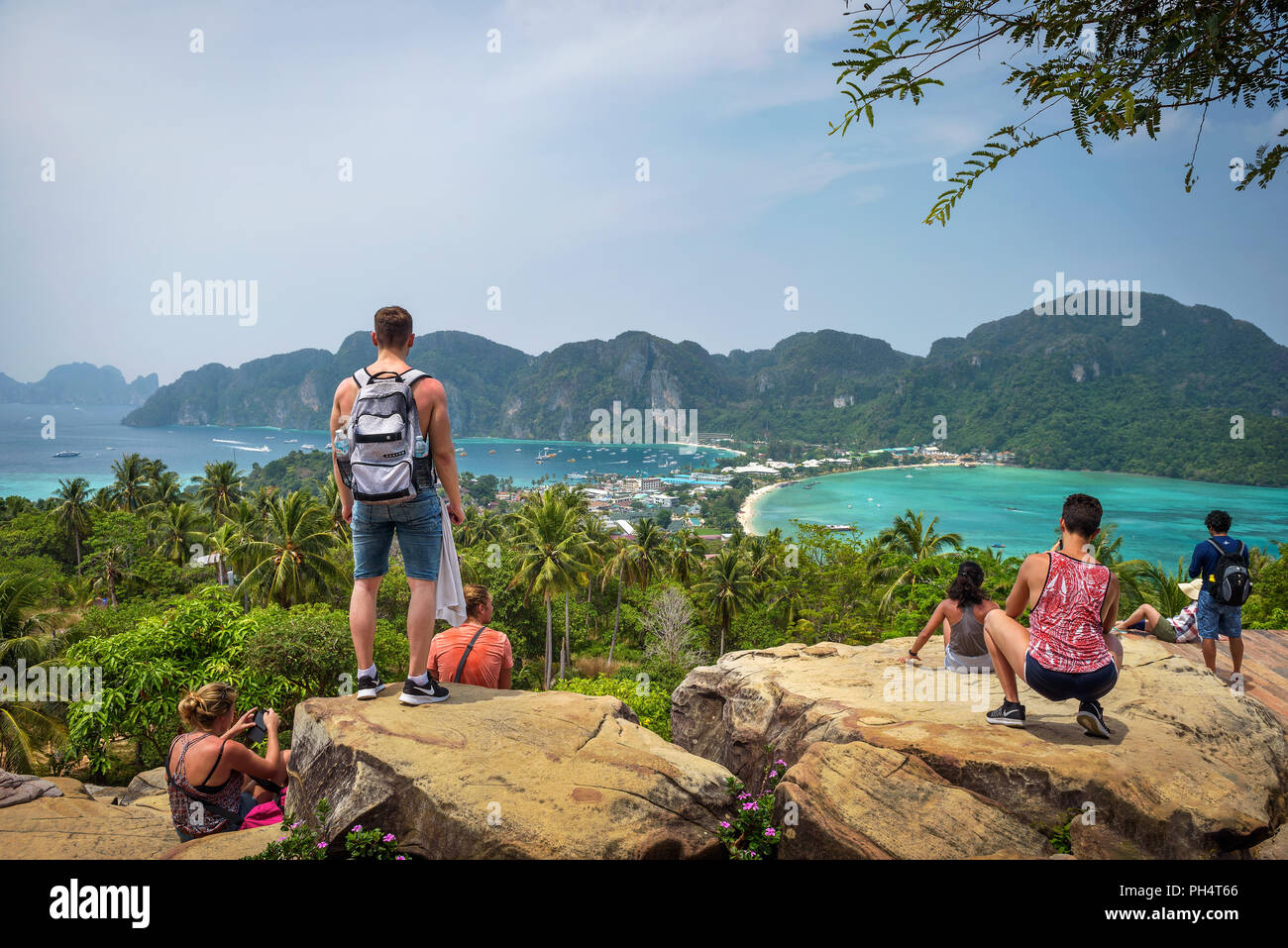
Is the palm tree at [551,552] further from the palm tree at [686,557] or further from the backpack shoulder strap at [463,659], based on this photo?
the backpack shoulder strap at [463,659]

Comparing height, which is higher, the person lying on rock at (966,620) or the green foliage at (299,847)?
the person lying on rock at (966,620)

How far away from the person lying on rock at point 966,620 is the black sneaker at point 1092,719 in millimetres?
1967

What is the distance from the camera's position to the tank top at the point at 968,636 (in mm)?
6879

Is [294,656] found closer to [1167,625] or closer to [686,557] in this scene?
[1167,625]

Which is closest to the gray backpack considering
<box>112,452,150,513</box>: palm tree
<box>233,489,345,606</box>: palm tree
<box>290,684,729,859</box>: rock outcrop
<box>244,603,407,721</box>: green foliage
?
<box>290,684,729,859</box>: rock outcrop

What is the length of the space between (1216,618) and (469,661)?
330 inches

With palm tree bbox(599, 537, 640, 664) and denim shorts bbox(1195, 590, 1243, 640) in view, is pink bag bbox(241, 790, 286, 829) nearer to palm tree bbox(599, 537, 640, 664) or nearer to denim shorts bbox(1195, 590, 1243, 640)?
denim shorts bbox(1195, 590, 1243, 640)

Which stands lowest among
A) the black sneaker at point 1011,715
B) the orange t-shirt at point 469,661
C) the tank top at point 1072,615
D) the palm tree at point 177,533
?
the palm tree at point 177,533

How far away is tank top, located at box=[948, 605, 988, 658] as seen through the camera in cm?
688

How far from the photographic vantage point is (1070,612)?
435 cm

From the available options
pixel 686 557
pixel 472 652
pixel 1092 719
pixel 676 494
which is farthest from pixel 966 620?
pixel 676 494

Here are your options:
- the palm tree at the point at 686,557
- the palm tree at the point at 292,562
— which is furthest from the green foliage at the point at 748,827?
the palm tree at the point at 686,557
